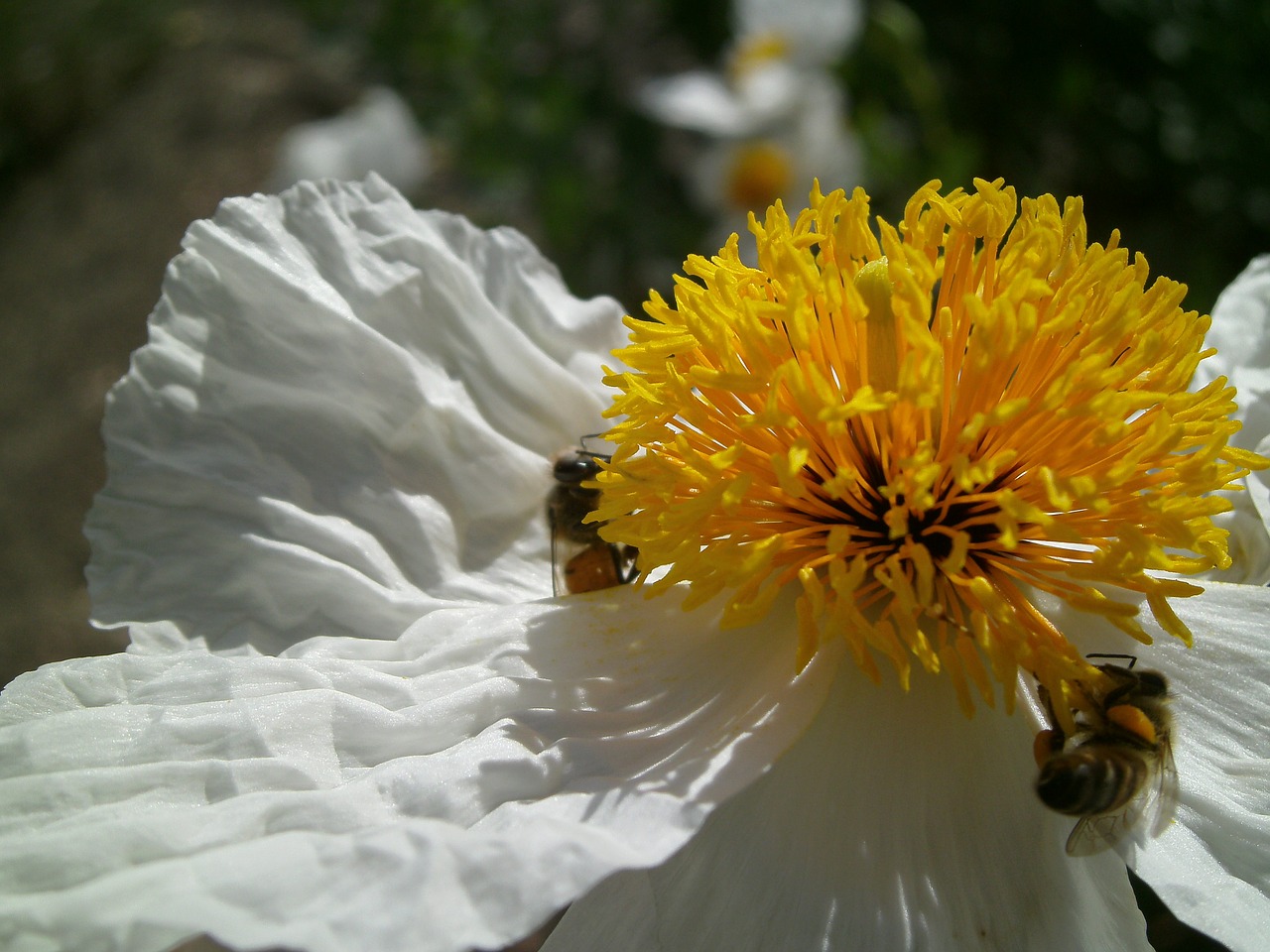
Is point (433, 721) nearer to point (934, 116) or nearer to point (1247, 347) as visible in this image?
point (1247, 347)

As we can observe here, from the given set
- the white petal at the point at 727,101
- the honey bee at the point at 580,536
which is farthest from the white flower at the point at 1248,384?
the white petal at the point at 727,101

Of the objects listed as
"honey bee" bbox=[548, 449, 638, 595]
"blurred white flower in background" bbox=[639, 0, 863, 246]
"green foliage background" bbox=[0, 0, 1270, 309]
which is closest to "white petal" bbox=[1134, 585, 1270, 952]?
"honey bee" bbox=[548, 449, 638, 595]

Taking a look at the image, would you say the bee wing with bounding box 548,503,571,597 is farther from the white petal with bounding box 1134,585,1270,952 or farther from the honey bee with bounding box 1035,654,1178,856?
the white petal with bounding box 1134,585,1270,952

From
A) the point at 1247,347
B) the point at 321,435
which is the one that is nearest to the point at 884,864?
the point at 321,435

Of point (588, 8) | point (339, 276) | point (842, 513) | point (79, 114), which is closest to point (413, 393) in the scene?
point (339, 276)

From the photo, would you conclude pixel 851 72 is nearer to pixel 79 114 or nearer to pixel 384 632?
pixel 384 632

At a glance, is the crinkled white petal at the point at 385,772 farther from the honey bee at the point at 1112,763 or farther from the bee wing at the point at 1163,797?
the bee wing at the point at 1163,797
